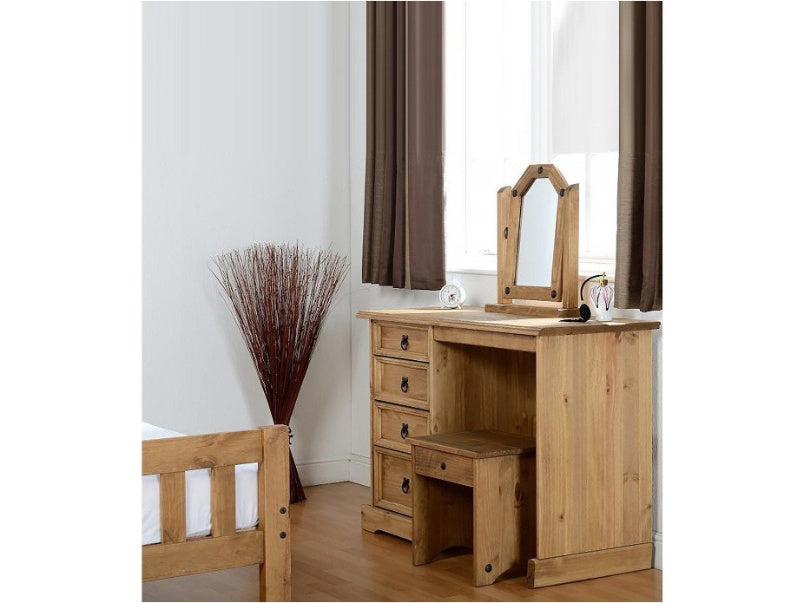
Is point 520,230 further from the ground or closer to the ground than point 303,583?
further from the ground

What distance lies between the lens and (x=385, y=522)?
365 cm

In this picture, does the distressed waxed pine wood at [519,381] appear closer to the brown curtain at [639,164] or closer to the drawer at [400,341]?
the drawer at [400,341]

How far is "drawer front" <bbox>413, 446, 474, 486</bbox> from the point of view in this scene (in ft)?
10.3

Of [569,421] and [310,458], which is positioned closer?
[569,421]

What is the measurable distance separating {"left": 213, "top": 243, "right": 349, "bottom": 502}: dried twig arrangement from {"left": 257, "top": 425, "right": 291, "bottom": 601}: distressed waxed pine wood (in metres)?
1.59

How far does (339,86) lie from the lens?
4543 millimetres

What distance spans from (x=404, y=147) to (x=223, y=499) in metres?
1.98

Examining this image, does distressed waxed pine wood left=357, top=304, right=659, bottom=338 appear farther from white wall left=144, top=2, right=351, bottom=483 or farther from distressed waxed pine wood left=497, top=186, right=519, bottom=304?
white wall left=144, top=2, right=351, bottom=483

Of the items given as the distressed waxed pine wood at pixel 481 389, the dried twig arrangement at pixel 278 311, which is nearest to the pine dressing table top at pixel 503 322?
the distressed waxed pine wood at pixel 481 389

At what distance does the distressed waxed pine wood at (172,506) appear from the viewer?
245 centimetres

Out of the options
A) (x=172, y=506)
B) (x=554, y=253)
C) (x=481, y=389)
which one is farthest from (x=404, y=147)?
(x=172, y=506)
